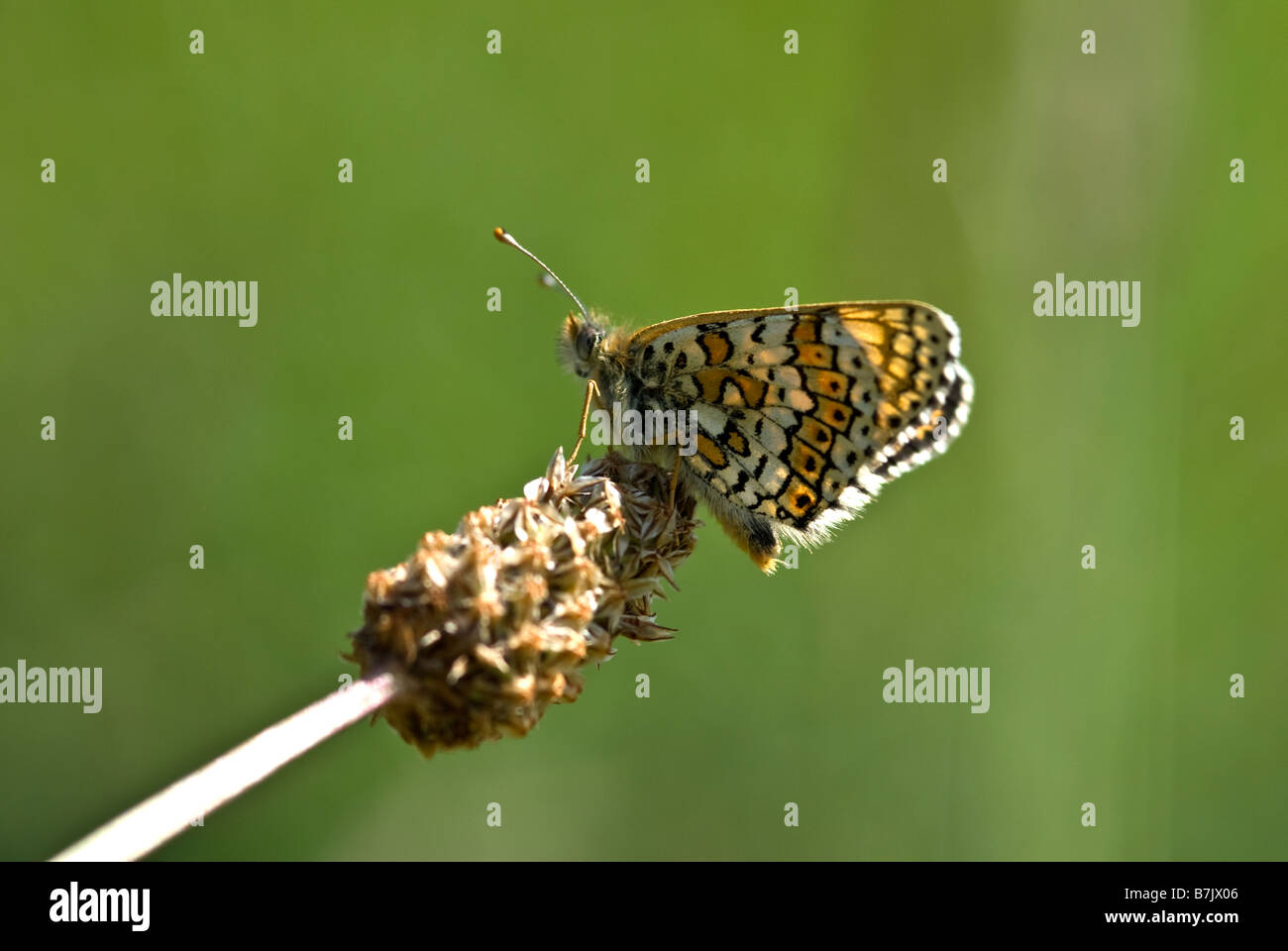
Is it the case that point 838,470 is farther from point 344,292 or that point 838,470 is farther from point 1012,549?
point 344,292
